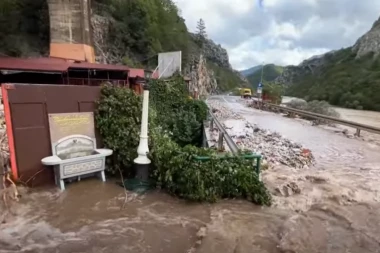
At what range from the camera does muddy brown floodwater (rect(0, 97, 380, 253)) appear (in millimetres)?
4391

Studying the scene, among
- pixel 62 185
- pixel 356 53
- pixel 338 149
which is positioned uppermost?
pixel 356 53

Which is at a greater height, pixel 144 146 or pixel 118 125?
pixel 118 125

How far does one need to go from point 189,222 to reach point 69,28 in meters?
23.0

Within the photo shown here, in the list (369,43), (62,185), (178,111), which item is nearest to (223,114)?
(178,111)

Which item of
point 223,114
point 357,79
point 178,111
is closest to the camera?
point 178,111

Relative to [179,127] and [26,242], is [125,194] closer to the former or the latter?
[26,242]

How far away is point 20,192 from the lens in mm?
5844

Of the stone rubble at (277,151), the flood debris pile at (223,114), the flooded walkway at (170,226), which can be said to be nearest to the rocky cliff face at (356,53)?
the flood debris pile at (223,114)

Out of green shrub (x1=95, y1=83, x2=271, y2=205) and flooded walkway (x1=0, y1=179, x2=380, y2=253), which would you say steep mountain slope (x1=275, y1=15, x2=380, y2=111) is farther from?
flooded walkway (x1=0, y1=179, x2=380, y2=253)

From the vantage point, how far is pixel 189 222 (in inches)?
204

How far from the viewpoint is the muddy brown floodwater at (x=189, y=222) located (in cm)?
439

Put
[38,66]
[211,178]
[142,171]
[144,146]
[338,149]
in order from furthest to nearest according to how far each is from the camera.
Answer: [38,66] < [338,149] < [142,171] < [144,146] < [211,178]

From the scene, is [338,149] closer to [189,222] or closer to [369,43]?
[189,222]

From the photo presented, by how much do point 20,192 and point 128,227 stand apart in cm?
247
